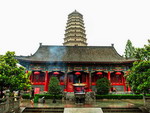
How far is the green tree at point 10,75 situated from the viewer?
7863mm

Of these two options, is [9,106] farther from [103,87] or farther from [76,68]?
[76,68]

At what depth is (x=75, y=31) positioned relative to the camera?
104ft

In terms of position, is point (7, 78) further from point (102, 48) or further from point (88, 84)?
point (102, 48)

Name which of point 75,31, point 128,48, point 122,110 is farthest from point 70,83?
point 128,48

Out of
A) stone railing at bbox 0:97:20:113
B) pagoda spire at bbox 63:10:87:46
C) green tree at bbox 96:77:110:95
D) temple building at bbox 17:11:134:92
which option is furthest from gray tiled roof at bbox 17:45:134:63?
stone railing at bbox 0:97:20:113

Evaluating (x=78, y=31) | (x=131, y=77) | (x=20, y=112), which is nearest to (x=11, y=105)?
(x=20, y=112)

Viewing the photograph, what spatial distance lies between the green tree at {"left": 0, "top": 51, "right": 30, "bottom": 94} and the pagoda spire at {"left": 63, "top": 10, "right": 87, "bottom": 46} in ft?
73.1

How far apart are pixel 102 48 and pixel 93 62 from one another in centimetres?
731

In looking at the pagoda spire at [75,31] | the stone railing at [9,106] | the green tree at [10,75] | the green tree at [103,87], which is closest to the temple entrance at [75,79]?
the green tree at [103,87]

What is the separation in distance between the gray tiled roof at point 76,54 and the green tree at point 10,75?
1098 centimetres

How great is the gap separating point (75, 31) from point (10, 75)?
82.6 ft

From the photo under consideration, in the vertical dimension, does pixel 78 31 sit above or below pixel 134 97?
above

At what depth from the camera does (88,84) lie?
19.6 m

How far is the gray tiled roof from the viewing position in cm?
2034
